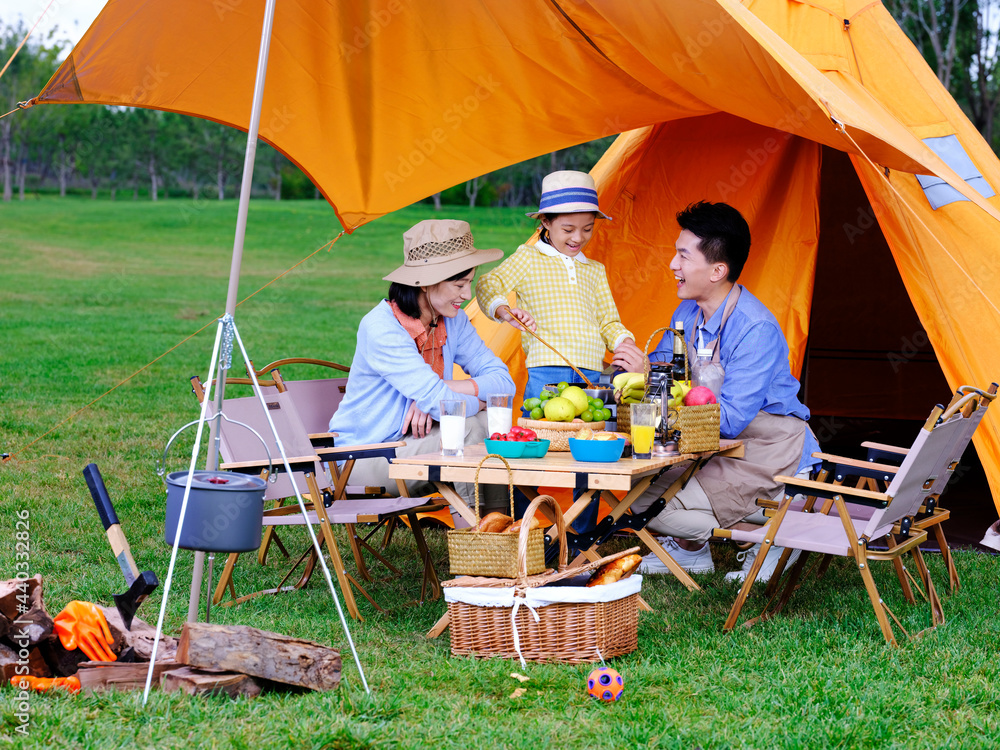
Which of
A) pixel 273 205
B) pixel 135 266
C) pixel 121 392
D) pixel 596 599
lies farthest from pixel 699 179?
pixel 273 205

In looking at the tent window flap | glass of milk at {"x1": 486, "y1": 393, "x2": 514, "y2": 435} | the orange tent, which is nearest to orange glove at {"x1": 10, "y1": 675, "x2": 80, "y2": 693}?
glass of milk at {"x1": 486, "y1": 393, "x2": 514, "y2": 435}

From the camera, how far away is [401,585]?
14.8ft

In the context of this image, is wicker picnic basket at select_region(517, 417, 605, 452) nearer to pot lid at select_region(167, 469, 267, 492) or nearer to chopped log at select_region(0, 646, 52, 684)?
pot lid at select_region(167, 469, 267, 492)

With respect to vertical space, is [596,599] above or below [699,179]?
below

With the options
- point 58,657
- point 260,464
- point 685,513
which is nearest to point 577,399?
point 685,513

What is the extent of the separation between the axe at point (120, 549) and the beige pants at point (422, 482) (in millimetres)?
1518

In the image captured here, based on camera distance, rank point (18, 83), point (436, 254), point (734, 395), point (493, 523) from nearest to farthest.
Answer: point (493, 523)
point (734, 395)
point (436, 254)
point (18, 83)

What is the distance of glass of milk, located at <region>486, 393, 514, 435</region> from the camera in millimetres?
3828

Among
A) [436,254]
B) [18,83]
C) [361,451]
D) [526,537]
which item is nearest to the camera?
[526,537]

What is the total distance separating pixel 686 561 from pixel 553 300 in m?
1.28

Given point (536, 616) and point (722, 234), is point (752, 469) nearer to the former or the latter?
point (722, 234)

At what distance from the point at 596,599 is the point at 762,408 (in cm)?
147

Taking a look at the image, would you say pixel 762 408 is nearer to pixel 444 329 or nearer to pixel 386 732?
pixel 444 329

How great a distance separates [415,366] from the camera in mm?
4418
